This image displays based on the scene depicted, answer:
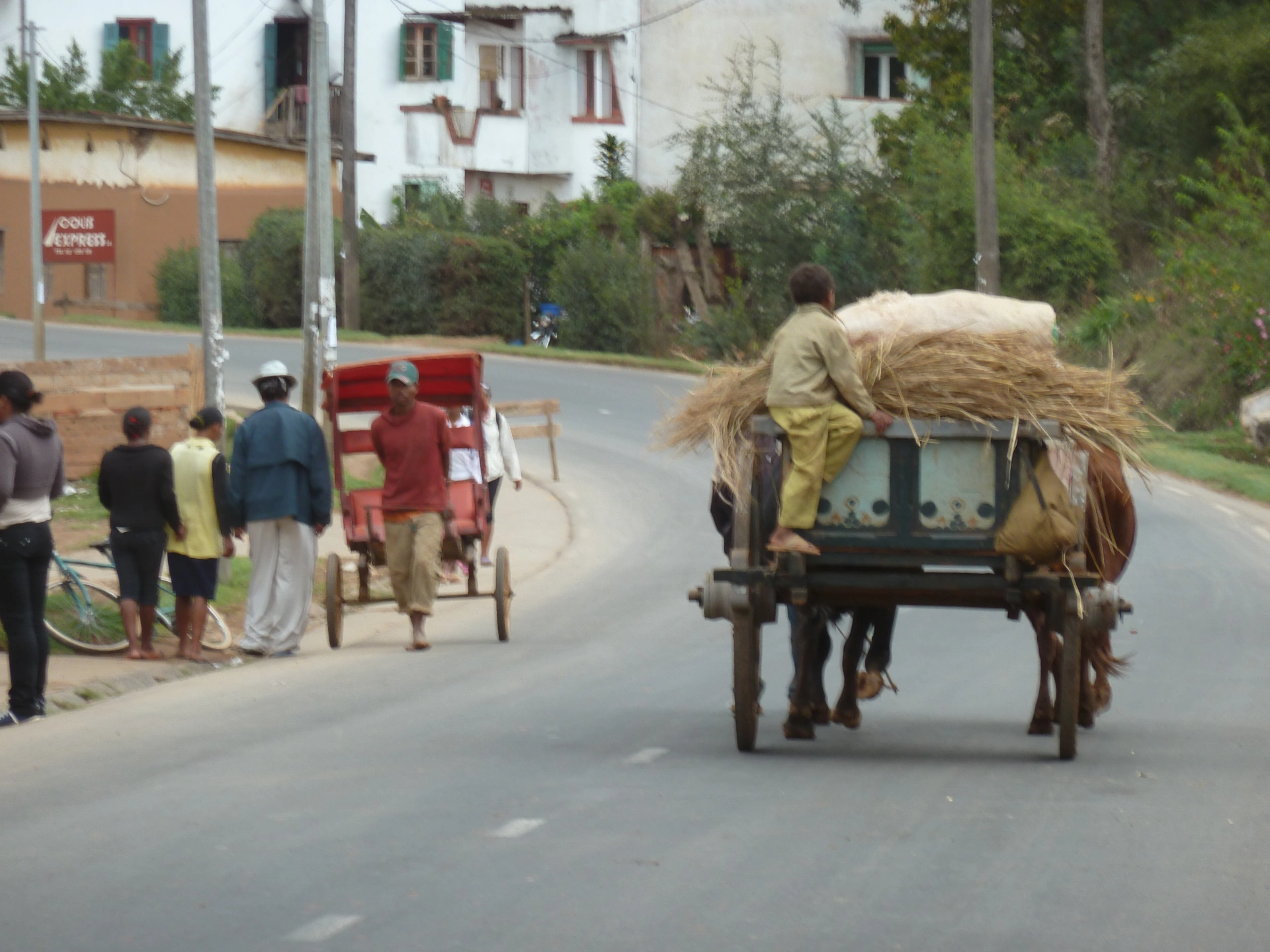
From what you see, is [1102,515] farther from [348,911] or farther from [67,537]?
[67,537]

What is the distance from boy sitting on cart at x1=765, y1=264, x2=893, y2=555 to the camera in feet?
26.2

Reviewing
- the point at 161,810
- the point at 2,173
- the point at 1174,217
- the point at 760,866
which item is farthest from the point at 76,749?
the point at 2,173

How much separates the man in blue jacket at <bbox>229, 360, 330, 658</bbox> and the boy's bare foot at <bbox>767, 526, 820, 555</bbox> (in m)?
4.86

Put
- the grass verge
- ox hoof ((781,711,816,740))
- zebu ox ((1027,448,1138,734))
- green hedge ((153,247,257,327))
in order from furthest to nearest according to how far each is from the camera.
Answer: green hedge ((153,247,257,327)) → the grass verge → ox hoof ((781,711,816,740)) → zebu ox ((1027,448,1138,734))

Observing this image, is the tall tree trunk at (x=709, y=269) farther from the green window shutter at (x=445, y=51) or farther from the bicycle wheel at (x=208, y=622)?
the bicycle wheel at (x=208, y=622)

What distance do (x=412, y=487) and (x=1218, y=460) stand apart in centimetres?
1514

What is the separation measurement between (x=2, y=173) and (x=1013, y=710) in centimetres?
4398

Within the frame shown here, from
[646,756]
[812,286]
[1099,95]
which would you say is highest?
[1099,95]

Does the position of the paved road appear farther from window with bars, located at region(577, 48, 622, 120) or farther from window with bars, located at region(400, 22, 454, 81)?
window with bars, located at region(400, 22, 454, 81)

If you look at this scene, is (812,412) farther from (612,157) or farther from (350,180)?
(612,157)

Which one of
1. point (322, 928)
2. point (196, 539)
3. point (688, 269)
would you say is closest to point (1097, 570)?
point (322, 928)

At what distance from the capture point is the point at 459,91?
51.1m

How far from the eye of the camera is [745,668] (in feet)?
27.0

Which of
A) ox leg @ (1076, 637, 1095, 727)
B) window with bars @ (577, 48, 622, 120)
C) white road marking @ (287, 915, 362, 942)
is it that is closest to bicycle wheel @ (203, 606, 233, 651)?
ox leg @ (1076, 637, 1095, 727)
